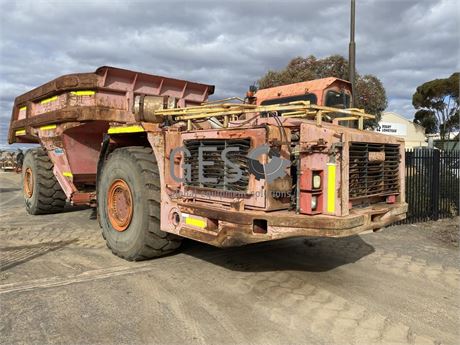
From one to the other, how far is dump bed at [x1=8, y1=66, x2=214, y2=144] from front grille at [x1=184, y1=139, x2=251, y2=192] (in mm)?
1920

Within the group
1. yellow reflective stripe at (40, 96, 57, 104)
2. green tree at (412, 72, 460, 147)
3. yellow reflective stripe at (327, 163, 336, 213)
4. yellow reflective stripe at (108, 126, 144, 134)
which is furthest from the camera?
green tree at (412, 72, 460, 147)

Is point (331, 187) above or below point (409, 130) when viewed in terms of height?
below

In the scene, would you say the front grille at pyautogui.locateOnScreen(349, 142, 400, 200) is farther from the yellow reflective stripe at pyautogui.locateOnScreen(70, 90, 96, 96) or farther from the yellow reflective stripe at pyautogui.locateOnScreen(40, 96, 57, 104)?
the yellow reflective stripe at pyautogui.locateOnScreen(40, 96, 57, 104)

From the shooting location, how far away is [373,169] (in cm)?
442

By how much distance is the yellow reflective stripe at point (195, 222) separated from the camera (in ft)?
14.0

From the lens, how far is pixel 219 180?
4305 mm

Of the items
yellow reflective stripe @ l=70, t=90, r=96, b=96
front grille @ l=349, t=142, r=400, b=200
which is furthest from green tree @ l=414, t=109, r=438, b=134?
yellow reflective stripe @ l=70, t=90, r=96, b=96

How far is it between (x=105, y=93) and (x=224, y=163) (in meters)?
3.13

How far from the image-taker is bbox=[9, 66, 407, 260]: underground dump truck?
3.84 meters

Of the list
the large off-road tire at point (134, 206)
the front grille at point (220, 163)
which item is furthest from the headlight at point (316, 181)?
the large off-road tire at point (134, 206)

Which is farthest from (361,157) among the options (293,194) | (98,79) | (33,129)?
(33,129)

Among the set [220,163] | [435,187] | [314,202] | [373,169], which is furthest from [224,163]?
[435,187]

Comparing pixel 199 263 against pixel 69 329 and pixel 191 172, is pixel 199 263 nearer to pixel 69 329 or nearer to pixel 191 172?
pixel 191 172

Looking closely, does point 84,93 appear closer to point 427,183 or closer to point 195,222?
point 195,222
